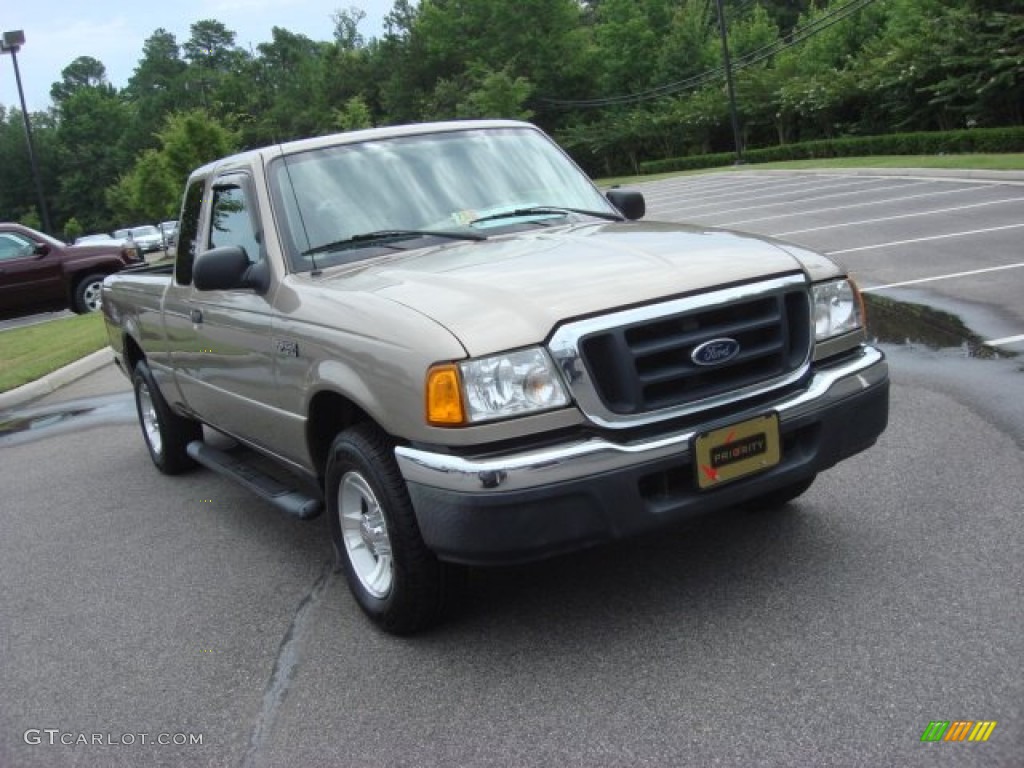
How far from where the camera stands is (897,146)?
33531mm

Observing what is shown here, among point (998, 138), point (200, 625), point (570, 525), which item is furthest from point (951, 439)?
point (998, 138)

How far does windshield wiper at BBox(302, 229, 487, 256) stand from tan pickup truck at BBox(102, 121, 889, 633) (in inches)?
0.4

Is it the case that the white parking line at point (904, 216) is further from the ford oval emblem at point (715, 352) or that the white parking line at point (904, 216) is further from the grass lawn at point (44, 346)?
the ford oval emblem at point (715, 352)

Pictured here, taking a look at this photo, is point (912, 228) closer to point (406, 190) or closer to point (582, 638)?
point (406, 190)

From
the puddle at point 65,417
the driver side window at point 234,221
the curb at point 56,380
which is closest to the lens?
the driver side window at point 234,221

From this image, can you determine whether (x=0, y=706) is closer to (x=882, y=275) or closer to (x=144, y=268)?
(x=144, y=268)

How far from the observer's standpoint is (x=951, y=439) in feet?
18.3

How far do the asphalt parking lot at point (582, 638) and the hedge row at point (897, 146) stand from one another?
923 inches

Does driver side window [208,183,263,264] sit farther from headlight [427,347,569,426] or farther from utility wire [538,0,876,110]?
utility wire [538,0,876,110]

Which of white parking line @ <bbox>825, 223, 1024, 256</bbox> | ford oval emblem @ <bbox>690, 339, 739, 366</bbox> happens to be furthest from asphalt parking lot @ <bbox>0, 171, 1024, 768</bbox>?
white parking line @ <bbox>825, 223, 1024, 256</bbox>

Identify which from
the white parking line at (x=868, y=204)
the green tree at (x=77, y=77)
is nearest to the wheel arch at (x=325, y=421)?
the white parking line at (x=868, y=204)

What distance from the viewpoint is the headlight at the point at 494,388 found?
11.2 ft

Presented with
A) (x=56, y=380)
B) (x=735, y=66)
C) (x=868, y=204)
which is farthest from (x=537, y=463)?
(x=735, y=66)

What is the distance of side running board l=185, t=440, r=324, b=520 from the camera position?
4609mm
